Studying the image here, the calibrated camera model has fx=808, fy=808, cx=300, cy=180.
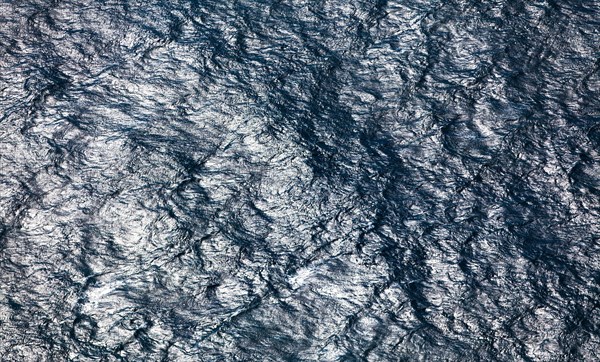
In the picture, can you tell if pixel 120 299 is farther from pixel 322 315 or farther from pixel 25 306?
pixel 322 315

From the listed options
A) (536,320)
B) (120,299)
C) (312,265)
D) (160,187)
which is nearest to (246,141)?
(160,187)

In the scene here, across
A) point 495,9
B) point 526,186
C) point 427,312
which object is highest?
point 495,9

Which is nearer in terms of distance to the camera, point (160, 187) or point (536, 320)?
point (536, 320)

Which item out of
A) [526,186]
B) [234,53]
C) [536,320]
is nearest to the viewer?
[536,320]

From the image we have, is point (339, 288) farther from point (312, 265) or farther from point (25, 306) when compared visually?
point (25, 306)

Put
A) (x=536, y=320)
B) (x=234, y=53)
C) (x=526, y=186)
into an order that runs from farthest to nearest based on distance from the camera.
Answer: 1. (x=234, y=53)
2. (x=526, y=186)
3. (x=536, y=320)

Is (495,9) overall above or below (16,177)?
above
